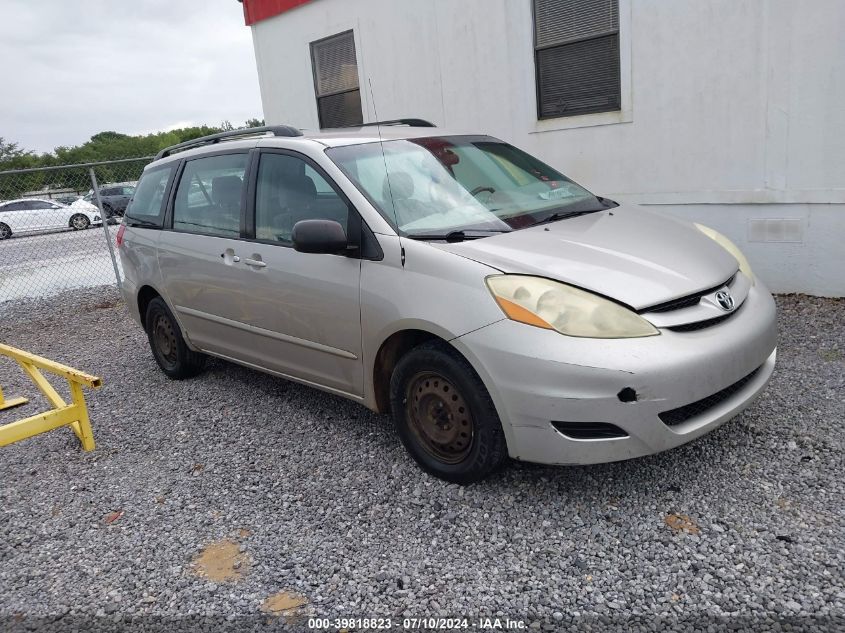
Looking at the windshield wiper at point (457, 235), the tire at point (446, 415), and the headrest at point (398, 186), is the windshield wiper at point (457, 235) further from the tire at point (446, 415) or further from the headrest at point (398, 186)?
the tire at point (446, 415)

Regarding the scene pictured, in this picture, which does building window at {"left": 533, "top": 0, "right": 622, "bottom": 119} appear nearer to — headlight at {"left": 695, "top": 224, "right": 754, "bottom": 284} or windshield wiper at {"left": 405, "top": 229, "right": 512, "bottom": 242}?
headlight at {"left": 695, "top": 224, "right": 754, "bottom": 284}

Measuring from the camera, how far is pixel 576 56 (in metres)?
7.06

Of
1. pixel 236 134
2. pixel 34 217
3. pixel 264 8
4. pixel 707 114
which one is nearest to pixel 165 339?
pixel 236 134

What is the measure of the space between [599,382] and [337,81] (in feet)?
26.3

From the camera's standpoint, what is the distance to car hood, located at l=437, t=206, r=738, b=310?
118 inches

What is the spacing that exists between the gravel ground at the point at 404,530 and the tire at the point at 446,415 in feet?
0.51

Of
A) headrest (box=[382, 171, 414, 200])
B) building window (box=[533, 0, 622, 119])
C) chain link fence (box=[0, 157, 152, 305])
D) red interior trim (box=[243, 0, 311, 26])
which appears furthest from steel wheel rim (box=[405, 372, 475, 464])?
red interior trim (box=[243, 0, 311, 26])

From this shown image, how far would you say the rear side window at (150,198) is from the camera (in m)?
5.29

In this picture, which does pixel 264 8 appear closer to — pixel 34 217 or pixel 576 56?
pixel 576 56

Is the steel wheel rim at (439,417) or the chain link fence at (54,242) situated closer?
the steel wheel rim at (439,417)

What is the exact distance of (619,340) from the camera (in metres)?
2.83

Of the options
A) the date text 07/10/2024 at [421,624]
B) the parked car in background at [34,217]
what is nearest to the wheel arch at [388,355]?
the date text 07/10/2024 at [421,624]

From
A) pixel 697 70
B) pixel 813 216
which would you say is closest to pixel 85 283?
pixel 697 70

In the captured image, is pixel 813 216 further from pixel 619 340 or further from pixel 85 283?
pixel 85 283
